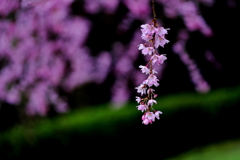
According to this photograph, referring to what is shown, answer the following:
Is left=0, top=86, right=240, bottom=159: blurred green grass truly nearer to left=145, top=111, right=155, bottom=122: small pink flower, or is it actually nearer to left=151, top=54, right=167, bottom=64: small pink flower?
left=145, top=111, right=155, bottom=122: small pink flower

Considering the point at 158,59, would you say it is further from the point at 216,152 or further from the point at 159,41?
the point at 216,152

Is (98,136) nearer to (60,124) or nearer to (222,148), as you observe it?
(60,124)

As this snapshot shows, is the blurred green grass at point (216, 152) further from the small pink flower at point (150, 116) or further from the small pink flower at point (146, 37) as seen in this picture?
the small pink flower at point (146, 37)

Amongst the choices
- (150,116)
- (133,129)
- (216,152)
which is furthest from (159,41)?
(216,152)

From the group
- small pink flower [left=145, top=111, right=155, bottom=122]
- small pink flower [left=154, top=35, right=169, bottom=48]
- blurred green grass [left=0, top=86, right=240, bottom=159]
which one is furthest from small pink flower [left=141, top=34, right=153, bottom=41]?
blurred green grass [left=0, top=86, right=240, bottom=159]

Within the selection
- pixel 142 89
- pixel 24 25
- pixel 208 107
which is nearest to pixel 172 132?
pixel 208 107
